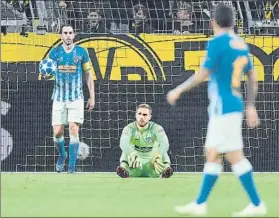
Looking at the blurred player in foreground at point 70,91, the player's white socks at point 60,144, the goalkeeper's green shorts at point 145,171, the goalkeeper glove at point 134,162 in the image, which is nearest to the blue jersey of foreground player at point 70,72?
the blurred player in foreground at point 70,91

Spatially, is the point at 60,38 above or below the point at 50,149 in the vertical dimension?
above

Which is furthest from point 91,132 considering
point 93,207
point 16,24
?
point 93,207

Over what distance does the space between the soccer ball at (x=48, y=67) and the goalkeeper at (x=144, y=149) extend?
1.59 m

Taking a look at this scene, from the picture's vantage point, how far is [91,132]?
16641 millimetres

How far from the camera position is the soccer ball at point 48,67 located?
49.9 feet

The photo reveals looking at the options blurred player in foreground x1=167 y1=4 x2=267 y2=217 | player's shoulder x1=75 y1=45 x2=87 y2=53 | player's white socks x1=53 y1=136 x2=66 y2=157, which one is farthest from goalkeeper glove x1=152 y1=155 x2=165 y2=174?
blurred player in foreground x1=167 y1=4 x2=267 y2=217

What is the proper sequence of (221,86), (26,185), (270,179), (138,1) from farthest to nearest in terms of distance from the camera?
(138,1)
(270,179)
(26,185)
(221,86)

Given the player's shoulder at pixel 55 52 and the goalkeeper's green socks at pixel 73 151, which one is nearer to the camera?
the goalkeeper's green socks at pixel 73 151

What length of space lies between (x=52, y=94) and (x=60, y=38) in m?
0.93

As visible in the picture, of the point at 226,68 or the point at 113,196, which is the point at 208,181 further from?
the point at 113,196

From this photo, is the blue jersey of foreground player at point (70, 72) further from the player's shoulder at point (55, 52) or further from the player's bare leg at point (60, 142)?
the player's bare leg at point (60, 142)

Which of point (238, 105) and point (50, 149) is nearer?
point (238, 105)

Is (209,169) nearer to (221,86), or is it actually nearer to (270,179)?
(221,86)

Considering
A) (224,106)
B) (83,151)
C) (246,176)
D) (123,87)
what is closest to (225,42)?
(224,106)
